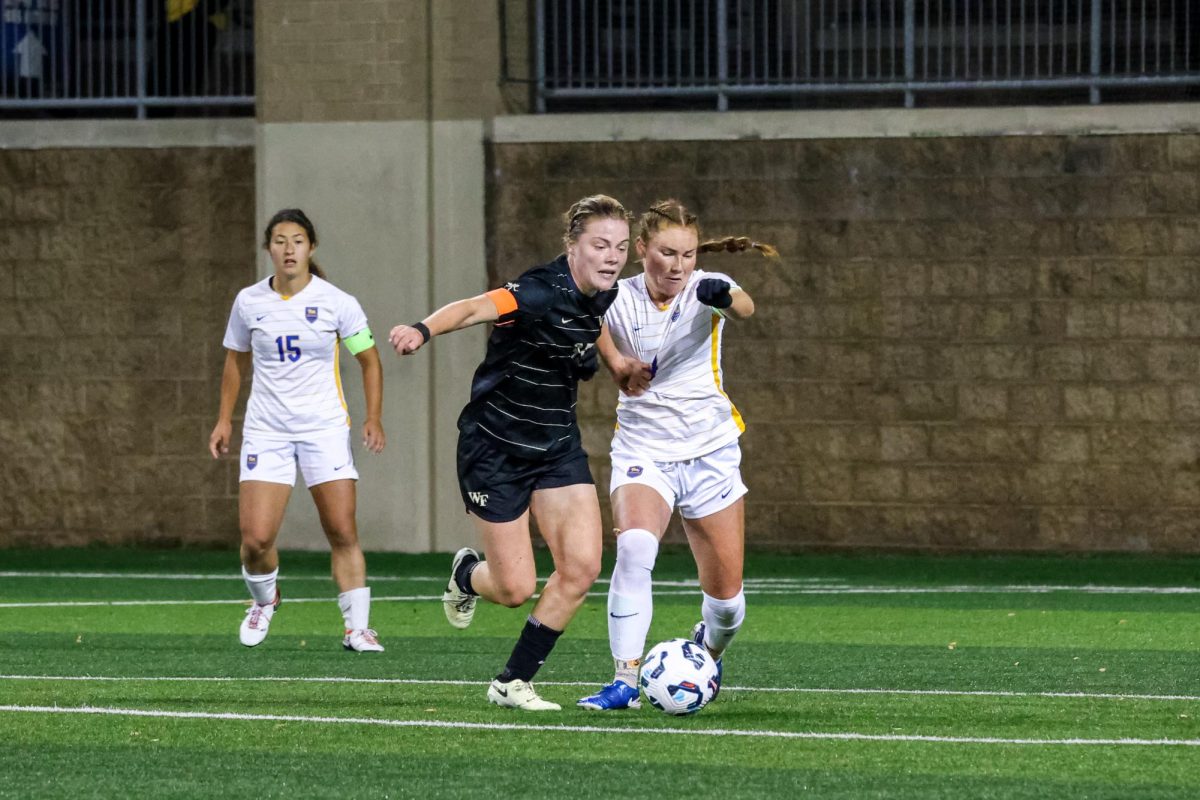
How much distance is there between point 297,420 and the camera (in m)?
10.5

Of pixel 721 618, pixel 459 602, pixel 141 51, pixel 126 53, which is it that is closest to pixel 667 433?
pixel 721 618

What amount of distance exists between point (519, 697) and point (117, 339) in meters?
11.3

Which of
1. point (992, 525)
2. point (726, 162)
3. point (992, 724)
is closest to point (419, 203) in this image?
point (726, 162)

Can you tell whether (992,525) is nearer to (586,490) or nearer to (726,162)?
(726,162)

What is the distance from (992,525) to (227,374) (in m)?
7.65

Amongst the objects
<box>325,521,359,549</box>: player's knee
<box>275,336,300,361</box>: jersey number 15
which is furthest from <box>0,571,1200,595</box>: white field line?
<box>275,336,300,361</box>: jersey number 15

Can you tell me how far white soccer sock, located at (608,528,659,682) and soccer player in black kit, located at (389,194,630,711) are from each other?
0.44ft

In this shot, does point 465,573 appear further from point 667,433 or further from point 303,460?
point 303,460

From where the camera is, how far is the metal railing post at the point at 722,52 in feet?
57.2

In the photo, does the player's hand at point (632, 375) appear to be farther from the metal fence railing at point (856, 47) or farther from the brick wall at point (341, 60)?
the brick wall at point (341, 60)

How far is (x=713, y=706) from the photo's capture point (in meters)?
7.87

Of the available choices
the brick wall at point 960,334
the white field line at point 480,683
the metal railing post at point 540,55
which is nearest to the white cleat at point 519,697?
the white field line at point 480,683

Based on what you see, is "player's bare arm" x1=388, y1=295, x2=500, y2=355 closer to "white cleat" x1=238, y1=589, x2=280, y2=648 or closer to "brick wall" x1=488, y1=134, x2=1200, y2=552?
"white cleat" x1=238, y1=589, x2=280, y2=648

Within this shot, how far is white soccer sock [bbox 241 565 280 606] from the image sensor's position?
1052cm
